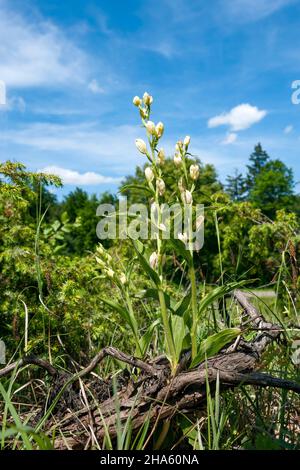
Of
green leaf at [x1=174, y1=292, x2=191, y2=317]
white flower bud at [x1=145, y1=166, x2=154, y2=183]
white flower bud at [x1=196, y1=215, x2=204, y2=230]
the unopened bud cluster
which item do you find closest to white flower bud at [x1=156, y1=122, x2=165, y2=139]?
white flower bud at [x1=145, y1=166, x2=154, y2=183]

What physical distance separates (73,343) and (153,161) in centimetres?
173

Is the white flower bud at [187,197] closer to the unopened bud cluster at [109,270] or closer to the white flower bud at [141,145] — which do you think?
the white flower bud at [141,145]

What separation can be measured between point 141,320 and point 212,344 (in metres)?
1.94

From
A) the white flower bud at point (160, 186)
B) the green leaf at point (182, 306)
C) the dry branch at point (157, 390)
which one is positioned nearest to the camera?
the dry branch at point (157, 390)

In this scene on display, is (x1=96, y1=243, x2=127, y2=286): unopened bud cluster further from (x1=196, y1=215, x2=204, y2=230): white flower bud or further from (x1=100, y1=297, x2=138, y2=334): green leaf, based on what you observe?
(x1=196, y1=215, x2=204, y2=230): white flower bud

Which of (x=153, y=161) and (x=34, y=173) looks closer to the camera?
(x=153, y=161)

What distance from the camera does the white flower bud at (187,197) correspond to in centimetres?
173

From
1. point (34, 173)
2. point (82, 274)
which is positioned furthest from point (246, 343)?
point (34, 173)

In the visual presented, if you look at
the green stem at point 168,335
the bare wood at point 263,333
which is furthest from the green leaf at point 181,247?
the bare wood at point 263,333

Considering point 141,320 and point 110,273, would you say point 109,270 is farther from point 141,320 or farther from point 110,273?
point 141,320
